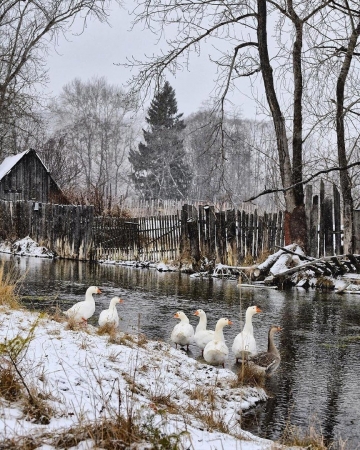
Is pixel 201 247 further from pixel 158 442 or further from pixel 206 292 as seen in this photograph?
pixel 158 442

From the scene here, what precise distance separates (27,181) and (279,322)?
93.1 feet

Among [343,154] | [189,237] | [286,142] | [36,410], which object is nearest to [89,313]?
[36,410]

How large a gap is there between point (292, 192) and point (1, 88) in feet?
42.9

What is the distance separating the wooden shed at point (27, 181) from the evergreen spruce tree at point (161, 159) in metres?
21.6

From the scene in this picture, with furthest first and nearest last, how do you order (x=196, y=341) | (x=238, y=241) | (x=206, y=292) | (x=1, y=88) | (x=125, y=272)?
(x=1, y=88), (x=125, y=272), (x=238, y=241), (x=206, y=292), (x=196, y=341)

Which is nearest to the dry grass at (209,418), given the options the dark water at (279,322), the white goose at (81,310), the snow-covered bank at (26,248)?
the dark water at (279,322)

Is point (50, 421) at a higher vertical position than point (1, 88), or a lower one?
lower

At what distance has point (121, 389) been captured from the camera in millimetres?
4422

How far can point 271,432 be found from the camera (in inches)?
174

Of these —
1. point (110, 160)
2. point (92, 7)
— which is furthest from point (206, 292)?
point (110, 160)

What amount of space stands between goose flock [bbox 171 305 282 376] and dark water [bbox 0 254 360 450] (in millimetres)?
180

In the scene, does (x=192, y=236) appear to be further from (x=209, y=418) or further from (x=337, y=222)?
(x=209, y=418)

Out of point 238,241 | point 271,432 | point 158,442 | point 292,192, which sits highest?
point 292,192

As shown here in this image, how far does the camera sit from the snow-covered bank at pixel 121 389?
343cm
